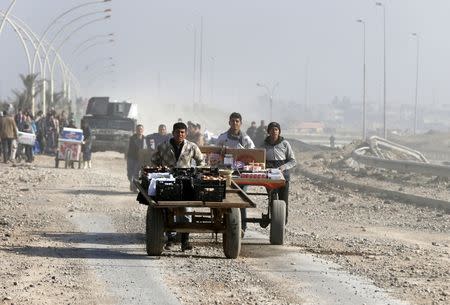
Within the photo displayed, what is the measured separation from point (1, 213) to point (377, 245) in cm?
729

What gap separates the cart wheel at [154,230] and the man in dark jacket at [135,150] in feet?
42.2

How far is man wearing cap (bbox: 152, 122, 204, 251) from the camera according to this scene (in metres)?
15.0

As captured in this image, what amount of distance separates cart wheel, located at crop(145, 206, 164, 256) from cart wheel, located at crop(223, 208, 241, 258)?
2.55 ft

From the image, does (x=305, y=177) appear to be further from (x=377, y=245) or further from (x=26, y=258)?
(x=26, y=258)

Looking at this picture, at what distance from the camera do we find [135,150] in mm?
27266

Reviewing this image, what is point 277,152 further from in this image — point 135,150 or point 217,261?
point 135,150

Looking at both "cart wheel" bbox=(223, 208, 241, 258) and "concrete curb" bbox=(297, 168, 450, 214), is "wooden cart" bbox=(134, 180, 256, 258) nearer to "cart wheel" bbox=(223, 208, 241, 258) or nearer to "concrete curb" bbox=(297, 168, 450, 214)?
"cart wheel" bbox=(223, 208, 241, 258)

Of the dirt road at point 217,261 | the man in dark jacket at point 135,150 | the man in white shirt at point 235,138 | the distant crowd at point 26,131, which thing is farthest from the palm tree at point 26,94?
the man in white shirt at point 235,138

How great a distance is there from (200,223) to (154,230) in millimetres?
651

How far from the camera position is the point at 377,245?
16328mm

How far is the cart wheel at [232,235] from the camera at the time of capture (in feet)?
45.6

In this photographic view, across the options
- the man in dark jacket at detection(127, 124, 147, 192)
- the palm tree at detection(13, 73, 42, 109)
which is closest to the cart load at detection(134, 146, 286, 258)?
the man in dark jacket at detection(127, 124, 147, 192)

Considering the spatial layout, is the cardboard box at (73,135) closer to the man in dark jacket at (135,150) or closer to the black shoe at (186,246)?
the man in dark jacket at (135,150)

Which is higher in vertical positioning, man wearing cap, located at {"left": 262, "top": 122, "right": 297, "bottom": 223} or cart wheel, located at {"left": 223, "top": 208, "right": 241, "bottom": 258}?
man wearing cap, located at {"left": 262, "top": 122, "right": 297, "bottom": 223}
